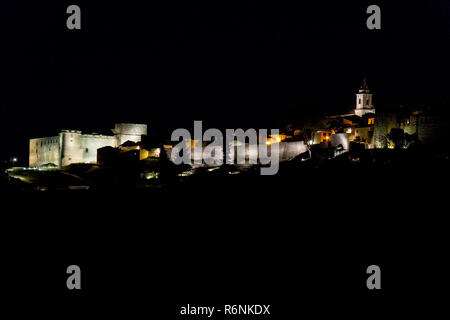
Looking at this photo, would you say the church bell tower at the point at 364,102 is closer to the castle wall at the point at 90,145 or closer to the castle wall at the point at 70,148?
the castle wall at the point at 90,145

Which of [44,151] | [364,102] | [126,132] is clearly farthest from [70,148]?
[364,102]

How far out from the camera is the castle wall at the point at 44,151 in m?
46.9

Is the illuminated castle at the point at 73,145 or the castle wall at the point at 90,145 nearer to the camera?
the illuminated castle at the point at 73,145

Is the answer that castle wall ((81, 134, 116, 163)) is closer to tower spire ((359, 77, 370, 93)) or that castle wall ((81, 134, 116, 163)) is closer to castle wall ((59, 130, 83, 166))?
castle wall ((59, 130, 83, 166))

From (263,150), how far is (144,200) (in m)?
20.0

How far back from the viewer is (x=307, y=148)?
4250cm

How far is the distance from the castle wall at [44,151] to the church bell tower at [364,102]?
1798 inches

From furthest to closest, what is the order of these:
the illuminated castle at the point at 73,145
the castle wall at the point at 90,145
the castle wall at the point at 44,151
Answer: the castle wall at the point at 90,145, the castle wall at the point at 44,151, the illuminated castle at the point at 73,145

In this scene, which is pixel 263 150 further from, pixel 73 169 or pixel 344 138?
pixel 73 169

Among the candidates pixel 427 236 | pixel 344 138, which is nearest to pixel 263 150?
pixel 344 138

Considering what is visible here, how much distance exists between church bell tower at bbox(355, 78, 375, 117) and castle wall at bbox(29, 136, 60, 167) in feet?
150
